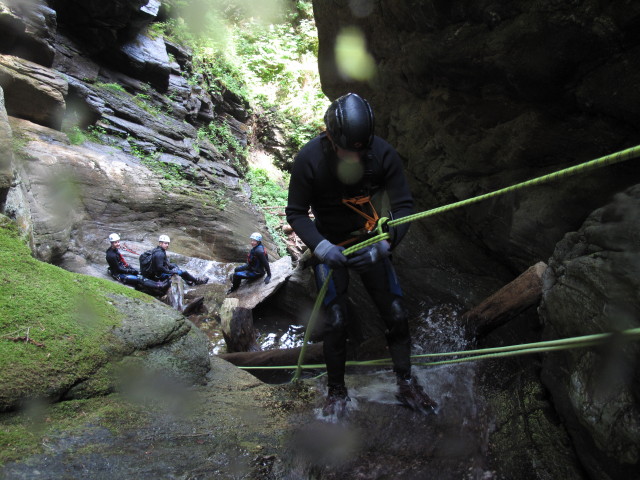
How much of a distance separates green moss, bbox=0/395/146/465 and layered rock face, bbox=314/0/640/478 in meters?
2.76

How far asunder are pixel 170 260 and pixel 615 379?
465 inches

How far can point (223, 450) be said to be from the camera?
237cm

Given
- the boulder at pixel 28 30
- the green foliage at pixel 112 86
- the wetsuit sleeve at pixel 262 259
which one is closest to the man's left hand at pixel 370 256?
the wetsuit sleeve at pixel 262 259

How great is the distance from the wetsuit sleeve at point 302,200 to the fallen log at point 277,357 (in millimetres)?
2193

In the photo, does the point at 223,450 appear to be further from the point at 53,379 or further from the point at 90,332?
the point at 90,332

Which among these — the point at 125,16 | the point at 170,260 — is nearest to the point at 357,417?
the point at 170,260

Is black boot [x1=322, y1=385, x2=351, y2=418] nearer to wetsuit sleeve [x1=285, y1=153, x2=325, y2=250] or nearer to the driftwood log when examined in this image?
wetsuit sleeve [x1=285, y1=153, x2=325, y2=250]

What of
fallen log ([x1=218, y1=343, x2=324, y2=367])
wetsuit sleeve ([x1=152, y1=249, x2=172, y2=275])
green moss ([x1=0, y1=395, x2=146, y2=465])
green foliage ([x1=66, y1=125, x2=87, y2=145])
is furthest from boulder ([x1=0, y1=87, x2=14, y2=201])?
green foliage ([x1=66, y1=125, x2=87, y2=145])

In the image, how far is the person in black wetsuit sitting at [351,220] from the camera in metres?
3.07

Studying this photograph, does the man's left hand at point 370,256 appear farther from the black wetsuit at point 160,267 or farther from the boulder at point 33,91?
the boulder at point 33,91

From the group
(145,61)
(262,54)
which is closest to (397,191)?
(145,61)

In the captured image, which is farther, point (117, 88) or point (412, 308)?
point (117, 88)

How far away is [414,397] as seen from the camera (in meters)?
3.10

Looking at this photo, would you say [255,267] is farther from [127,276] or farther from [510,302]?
[510,302]
